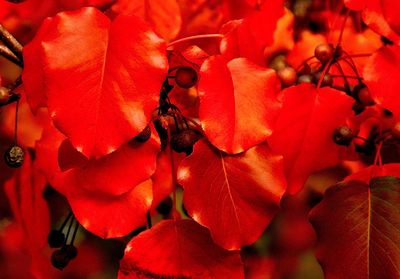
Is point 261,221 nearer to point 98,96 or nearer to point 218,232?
point 218,232

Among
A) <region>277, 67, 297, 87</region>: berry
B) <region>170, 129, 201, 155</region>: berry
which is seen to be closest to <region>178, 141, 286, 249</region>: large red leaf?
<region>170, 129, 201, 155</region>: berry

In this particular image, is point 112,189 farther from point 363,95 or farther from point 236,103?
point 363,95

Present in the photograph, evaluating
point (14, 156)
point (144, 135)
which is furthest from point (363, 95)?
point (14, 156)

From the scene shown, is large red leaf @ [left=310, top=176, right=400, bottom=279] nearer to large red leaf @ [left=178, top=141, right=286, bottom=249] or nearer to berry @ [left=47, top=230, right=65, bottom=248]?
large red leaf @ [left=178, top=141, right=286, bottom=249]

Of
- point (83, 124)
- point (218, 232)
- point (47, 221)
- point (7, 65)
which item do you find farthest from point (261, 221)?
point (7, 65)

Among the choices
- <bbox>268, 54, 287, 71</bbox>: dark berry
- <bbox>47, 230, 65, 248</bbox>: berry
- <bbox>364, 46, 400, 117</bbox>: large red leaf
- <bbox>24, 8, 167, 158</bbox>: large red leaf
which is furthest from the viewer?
<bbox>268, 54, 287, 71</bbox>: dark berry

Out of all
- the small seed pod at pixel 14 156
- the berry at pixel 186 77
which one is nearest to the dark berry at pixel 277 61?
the berry at pixel 186 77
